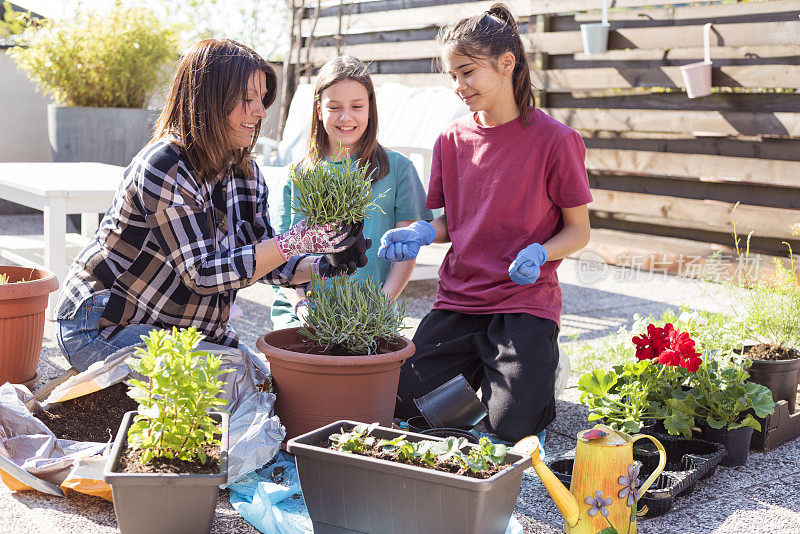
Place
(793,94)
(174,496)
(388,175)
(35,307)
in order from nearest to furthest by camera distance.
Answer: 1. (174,496)
2. (35,307)
3. (388,175)
4. (793,94)

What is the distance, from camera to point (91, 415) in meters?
2.06

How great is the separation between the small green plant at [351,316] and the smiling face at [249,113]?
0.42m

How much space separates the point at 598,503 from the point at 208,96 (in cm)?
134

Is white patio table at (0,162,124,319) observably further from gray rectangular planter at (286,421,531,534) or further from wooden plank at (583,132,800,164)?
wooden plank at (583,132,800,164)

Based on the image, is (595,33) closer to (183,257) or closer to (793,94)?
(793,94)

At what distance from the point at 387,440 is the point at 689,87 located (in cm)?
354

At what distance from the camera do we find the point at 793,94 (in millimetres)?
4273

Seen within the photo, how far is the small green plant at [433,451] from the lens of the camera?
156 centimetres

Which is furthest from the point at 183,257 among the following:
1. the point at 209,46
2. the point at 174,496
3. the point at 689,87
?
the point at 689,87

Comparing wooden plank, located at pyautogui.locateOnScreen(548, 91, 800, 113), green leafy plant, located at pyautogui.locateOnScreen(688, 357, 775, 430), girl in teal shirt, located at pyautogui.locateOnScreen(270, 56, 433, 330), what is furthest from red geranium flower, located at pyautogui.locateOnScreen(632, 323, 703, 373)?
wooden plank, located at pyautogui.locateOnScreen(548, 91, 800, 113)

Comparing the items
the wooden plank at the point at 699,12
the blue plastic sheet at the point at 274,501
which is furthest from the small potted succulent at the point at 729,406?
the wooden plank at the point at 699,12

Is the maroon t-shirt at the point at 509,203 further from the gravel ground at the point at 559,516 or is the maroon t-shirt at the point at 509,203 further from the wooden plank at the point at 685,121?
the wooden plank at the point at 685,121

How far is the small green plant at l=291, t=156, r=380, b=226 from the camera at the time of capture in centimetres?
198

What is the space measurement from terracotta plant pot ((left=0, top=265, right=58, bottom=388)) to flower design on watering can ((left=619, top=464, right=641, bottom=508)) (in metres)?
1.67
